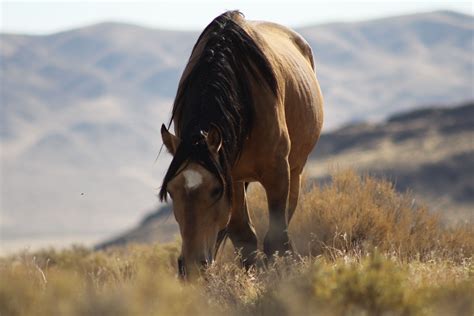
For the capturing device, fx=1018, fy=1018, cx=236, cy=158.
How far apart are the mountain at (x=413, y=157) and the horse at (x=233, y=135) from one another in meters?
31.9

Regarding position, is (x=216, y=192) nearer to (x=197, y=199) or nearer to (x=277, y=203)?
(x=197, y=199)

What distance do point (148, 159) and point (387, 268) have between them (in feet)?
602

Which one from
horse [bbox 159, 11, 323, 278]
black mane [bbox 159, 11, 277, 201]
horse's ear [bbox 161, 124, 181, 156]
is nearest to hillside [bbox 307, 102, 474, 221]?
horse [bbox 159, 11, 323, 278]

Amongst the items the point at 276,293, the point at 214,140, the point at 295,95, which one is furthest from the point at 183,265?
the point at 295,95

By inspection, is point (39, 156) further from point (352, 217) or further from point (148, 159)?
point (352, 217)

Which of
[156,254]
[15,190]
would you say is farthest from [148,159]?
[156,254]

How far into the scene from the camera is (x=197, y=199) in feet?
22.9

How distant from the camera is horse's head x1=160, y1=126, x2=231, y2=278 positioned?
6930 millimetres

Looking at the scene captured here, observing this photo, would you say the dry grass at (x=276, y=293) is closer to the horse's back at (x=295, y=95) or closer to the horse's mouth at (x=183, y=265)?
the horse's mouth at (x=183, y=265)

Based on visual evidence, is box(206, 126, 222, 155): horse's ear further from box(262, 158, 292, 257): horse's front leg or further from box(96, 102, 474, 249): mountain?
box(96, 102, 474, 249): mountain

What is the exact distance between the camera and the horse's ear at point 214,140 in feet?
23.2

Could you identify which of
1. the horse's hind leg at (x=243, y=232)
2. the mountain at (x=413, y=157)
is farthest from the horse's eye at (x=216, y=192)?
the mountain at (x=413, y=157)

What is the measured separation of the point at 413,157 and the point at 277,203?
167ft

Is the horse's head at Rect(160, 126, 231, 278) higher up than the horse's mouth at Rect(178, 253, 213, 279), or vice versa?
the horse's head at Rect(160, 126, 231, 278)
